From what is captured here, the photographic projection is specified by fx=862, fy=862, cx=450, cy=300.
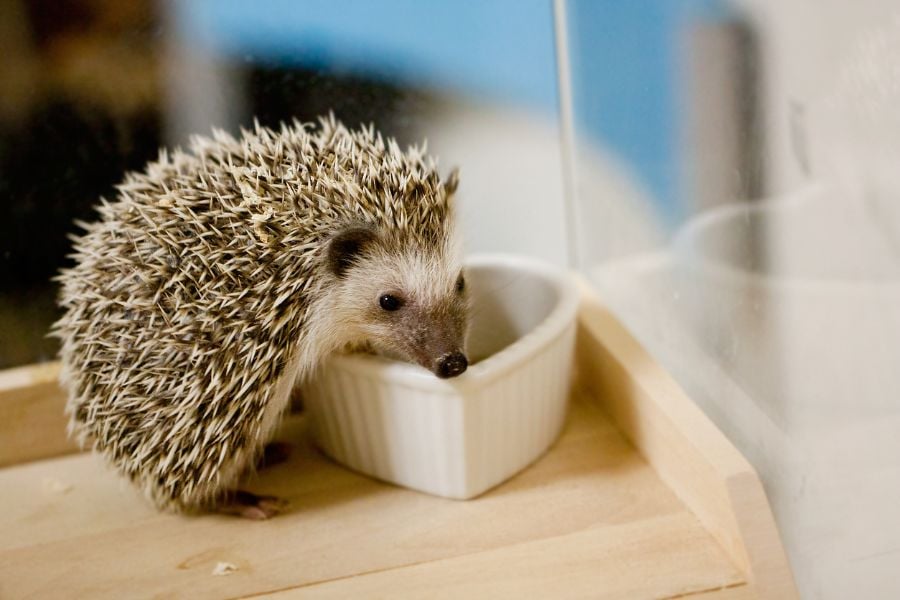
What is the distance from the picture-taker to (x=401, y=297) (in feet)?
4.63

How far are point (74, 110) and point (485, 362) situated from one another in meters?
0.95

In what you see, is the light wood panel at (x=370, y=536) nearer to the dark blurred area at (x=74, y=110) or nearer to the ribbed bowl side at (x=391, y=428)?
the ribbed bowl side at (x=391, y=428)

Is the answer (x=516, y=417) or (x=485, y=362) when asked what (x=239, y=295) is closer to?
(x=485, y=362)

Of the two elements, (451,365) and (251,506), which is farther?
(251,506)

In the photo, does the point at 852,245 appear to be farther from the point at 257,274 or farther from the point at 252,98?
the point at 252,98

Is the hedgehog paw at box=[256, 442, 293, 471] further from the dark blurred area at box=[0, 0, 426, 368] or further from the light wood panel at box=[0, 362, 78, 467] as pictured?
the dark blurred area at box=[0, 0, 426, 368]

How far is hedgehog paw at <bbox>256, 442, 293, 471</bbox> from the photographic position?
5.21 feet

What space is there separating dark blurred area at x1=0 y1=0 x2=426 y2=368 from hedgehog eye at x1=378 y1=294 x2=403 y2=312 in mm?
516

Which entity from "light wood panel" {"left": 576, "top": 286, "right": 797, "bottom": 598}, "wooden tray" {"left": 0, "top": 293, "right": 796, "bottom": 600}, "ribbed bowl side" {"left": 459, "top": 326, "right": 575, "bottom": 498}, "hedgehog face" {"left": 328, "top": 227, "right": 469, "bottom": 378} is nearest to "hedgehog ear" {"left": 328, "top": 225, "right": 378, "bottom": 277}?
"hedgehog face" {"left": 328, "top": 227, "right": 469, "bottom": 378}

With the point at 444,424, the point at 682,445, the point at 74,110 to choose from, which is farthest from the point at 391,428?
the point at 74,110

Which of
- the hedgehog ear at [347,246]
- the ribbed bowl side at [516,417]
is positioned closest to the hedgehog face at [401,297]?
the hedgehog ear at [347,246]

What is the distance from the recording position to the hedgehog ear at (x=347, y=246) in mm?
1333

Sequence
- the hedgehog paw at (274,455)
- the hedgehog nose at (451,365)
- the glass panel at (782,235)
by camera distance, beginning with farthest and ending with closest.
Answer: the hedgehog paw at (274,455) → the hedgehog nose at (451,365) → the glass panel at (782,235)

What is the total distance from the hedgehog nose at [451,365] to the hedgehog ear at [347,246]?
0.70ft
